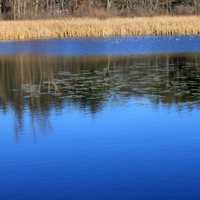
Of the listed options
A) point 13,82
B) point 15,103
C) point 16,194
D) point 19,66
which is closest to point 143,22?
point 19,66

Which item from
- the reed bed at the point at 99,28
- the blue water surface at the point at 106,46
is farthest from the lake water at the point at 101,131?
the reed bed at the point at 99,28

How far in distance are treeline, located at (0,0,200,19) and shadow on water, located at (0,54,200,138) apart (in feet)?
65.5

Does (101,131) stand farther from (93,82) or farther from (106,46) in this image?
(106,46)

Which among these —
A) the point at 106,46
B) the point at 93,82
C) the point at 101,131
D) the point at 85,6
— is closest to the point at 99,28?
the point at 106,46

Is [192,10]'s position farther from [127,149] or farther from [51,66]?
[127,149]

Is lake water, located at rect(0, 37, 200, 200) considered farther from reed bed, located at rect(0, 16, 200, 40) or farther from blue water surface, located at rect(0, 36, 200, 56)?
reed bed, located at rect(0, 16, 200, 40)

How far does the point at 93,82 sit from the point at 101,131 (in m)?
4.40

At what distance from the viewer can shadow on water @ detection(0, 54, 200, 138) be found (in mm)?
9562

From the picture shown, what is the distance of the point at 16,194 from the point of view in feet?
17.3

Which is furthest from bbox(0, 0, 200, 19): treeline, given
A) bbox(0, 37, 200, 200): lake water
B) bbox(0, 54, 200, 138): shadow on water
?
bbox(0, 37, 200, 200): lake water

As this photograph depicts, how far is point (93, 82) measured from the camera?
→ 1195 cm

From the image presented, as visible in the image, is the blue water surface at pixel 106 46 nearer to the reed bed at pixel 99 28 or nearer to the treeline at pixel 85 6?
the reed bed at pixel 99 28

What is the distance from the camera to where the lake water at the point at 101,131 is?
5.45 metres

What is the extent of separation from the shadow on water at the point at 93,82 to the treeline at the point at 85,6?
1996cm
